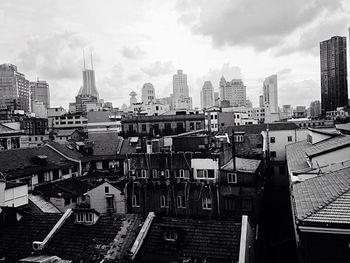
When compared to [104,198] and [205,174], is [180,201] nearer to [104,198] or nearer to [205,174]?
[205,174]

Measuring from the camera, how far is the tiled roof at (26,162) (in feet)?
132

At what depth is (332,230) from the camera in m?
12.4

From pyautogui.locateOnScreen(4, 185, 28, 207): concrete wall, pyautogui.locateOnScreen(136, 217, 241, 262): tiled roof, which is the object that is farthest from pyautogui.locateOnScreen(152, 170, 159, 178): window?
pyautogui.locateOnScreen(136, 217, 241, 262): tiled roof

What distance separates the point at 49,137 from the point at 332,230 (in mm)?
86089

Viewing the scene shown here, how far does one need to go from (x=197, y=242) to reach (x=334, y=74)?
655 feet

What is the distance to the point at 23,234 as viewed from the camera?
22.2 m

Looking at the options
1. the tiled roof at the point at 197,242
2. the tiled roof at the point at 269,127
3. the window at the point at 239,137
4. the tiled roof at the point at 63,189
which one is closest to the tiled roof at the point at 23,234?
the tiled roof at the point at 197,242

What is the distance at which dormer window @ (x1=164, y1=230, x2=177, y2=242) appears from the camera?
19.1 m

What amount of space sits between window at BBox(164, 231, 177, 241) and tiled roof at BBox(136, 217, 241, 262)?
22 cm

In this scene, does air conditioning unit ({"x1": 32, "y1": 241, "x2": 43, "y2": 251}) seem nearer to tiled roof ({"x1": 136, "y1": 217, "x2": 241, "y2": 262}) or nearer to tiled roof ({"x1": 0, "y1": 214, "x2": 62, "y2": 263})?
tiled roof ({"x1": 0, "y1": 214, "x2": 62, "y2": 263})

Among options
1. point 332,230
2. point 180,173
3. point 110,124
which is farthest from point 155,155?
point 110,124

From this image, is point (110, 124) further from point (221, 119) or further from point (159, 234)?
point (159, 234)

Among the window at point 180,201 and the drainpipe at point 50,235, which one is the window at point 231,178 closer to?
the window at point 180,201

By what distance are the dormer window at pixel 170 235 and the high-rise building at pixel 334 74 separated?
188680 millimetres
